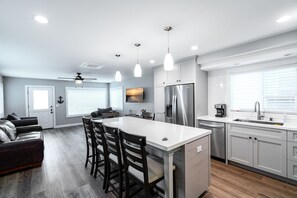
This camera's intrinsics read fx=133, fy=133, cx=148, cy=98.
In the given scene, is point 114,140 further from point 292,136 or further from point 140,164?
point 292,136

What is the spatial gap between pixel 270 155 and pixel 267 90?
137 centimetres

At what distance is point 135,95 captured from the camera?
20.7ft

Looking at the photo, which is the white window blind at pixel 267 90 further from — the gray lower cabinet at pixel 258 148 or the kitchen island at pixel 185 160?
the kitchen island at pixel 185 160

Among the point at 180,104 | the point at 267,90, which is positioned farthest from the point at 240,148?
the point at 180,104

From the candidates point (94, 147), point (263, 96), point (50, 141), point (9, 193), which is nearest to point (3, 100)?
point (50, 141)

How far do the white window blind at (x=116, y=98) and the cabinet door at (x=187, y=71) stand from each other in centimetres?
472

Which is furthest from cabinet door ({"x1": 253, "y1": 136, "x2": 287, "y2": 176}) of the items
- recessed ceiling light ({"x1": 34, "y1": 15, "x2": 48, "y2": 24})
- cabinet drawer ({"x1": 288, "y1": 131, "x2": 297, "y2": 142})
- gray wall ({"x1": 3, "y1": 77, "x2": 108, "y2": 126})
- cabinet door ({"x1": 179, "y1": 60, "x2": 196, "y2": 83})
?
gray wall ({"x1": 3, "y1": 77, "x2": 108, "y2": 126})

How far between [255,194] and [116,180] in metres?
2.22

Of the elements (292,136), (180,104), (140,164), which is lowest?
(140,164)

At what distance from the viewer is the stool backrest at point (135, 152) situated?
1.36 metres

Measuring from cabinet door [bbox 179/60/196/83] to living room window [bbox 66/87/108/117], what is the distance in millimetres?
6315

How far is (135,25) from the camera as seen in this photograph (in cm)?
189

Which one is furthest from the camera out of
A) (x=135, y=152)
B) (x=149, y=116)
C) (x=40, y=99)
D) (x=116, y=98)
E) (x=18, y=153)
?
(x=116, y=98)

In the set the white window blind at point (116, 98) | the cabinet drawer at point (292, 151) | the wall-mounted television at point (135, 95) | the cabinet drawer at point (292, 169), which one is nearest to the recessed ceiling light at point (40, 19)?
the cabinet drawer at point (292, 151)
